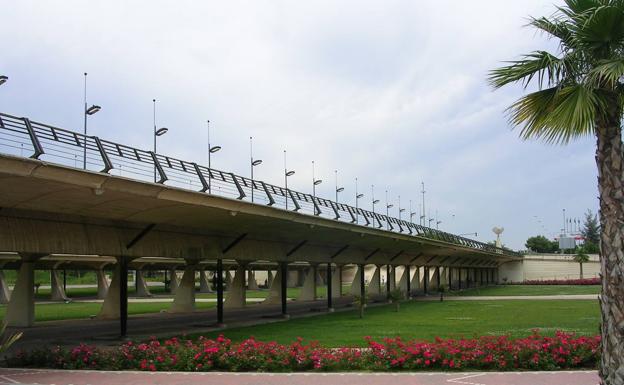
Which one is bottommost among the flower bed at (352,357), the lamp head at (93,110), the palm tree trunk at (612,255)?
the flower bed at (352,357)

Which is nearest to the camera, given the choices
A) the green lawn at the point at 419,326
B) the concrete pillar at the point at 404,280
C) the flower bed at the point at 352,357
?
the flower bed at the point at 352,357

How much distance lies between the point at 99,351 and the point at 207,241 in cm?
1516

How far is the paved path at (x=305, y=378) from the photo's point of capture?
14.4 m

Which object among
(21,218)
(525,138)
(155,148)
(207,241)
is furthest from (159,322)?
(525,138)

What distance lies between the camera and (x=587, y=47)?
10.0 metres

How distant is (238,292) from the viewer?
170 feet

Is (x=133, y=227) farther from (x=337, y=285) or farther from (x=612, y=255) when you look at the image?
(x=337, y=285)

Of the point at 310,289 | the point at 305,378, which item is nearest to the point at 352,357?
the point at 305,378

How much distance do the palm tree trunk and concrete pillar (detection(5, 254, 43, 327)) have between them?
31197mm

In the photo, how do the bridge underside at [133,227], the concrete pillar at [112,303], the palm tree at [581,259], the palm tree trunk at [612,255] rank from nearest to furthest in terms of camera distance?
the palm tree trunk at [612,255], the bridge underside at [133,227], the concrete pillar at [112,303], the palm tree at [581,259]

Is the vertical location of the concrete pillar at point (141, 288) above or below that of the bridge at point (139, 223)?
below

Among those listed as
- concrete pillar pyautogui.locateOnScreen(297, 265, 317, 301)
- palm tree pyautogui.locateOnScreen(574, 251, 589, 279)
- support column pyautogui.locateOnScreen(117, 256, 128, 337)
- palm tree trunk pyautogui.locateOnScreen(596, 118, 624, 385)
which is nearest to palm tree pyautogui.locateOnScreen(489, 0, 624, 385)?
palm tree trunk pyautogui.locateOnScreen(596, 118, 624, 385)

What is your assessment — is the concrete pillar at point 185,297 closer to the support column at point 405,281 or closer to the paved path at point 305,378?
the paved path at point 305,378

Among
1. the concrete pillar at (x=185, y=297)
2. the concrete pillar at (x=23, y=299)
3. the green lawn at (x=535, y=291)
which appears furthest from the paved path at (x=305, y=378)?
the green lawn at (x=535, y=291)
